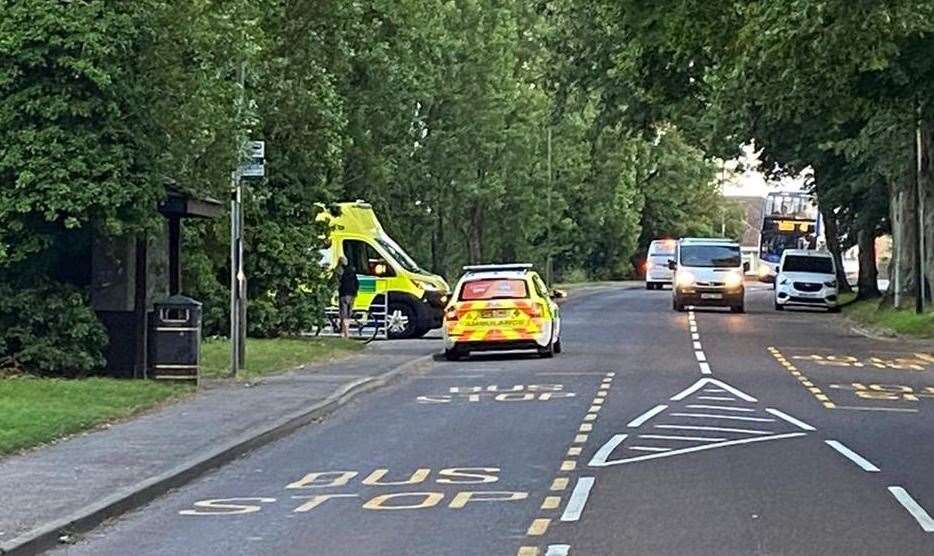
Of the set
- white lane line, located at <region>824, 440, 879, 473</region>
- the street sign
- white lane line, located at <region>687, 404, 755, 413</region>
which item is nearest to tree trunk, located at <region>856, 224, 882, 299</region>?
the street sign

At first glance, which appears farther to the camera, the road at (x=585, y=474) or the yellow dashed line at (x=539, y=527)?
the yellow dashed line at (x=539, y=527)

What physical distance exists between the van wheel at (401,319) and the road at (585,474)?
34.2 feet

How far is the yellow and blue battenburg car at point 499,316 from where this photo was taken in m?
29.4

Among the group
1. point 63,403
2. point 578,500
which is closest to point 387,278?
point 63,403

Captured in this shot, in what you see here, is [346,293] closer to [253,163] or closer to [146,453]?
[253,163]

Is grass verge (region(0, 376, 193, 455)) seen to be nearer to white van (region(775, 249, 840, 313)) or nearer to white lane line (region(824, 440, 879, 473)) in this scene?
white lane line (region(824, 440, 879, 473))

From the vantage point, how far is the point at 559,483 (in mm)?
14016

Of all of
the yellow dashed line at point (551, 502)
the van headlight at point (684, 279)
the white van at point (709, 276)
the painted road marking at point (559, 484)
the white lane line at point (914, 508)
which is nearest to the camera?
the white lane line at point (914, 508)

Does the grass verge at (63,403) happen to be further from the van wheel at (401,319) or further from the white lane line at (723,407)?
the van wheel at (401,319)

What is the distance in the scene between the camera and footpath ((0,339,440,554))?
11.9 meters

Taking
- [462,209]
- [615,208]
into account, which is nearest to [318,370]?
[462,209]

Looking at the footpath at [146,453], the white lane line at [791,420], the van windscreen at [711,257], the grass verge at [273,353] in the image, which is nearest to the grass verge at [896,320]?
the van windscreen at [711,257]

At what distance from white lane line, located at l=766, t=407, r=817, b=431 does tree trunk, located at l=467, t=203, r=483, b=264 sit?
144 feet

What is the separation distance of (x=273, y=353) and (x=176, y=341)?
6278mm
